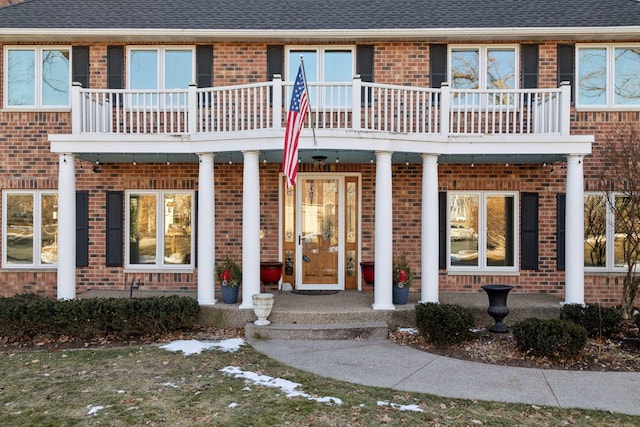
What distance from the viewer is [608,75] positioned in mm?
10500

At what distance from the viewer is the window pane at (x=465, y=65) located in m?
10.8

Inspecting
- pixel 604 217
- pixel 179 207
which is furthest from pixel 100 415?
pixel 604 217

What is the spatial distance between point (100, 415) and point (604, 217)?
9766 mm

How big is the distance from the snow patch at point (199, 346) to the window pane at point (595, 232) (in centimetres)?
724

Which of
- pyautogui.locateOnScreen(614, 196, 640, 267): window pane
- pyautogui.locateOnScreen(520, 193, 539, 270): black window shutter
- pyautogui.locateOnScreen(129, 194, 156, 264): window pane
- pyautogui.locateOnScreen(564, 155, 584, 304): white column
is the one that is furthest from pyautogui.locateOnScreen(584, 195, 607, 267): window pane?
pyautogui.locateOnScreen(129, 194, 156, 264): window pane

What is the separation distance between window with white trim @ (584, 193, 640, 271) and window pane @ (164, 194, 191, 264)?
821 cm

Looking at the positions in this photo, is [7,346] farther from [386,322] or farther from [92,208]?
[386,322]

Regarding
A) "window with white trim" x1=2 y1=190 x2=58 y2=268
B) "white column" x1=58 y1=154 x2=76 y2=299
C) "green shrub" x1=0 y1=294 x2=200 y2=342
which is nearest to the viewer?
"green shrub" x1=0 y1=294 x2=200 y2=342

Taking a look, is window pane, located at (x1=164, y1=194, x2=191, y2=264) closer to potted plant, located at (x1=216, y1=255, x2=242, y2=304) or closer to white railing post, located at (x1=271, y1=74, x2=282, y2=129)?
potted plant, located at (x1=216, y1=255, x2=242, y2=304)

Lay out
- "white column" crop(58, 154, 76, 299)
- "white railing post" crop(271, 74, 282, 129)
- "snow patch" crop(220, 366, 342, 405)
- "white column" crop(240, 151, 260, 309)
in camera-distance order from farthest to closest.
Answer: "white column" crop(58, 154, 76, 299) → "white column" crop(240, 151, 260, 309) → "white railing post" crop(271, 74, 282, 129) → "snow patch" crop(220, 366, 342, 405)

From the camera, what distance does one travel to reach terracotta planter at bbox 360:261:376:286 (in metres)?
10.4

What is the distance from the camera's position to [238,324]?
28.7 ft

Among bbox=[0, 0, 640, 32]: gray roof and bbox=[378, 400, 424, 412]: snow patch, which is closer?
bbox=[378, 400, 424, 412]: snow patch

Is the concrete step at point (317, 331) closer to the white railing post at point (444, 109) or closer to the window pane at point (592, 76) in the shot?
the white railing post at point (444, 109)
